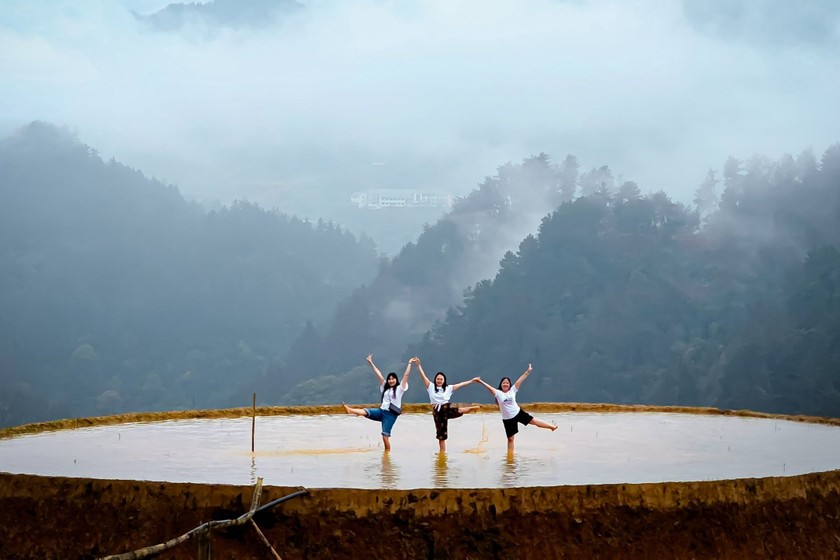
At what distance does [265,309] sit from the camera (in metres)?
110

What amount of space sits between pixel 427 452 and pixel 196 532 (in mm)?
4002

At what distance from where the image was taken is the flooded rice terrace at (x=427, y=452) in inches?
366

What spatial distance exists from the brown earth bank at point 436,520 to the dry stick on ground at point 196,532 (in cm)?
9

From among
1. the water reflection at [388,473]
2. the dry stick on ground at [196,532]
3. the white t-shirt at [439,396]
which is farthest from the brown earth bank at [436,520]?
the white t-shirt at [439,396]

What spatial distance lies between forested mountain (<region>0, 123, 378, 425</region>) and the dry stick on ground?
76246mm

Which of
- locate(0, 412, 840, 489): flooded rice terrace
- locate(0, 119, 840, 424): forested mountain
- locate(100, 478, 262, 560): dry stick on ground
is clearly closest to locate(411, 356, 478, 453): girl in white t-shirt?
locate(0, 412, 840, 489): flooded rice terrace

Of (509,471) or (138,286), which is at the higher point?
(138,286)

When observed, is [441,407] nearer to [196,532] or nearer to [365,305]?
[196,532]

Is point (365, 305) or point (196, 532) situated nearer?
point (196, 532)

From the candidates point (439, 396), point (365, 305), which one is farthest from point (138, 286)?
point (439, 396)

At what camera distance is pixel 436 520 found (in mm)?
7652

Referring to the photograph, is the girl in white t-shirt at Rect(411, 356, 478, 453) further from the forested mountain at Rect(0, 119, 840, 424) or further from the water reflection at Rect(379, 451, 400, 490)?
the forested mountain at Rect(0, 119, 840, 424)

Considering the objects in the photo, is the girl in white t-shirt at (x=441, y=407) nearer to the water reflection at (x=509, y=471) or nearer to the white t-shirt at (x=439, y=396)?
the white t-shirt at (x=439, y=396)

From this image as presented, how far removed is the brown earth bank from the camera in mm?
7676
